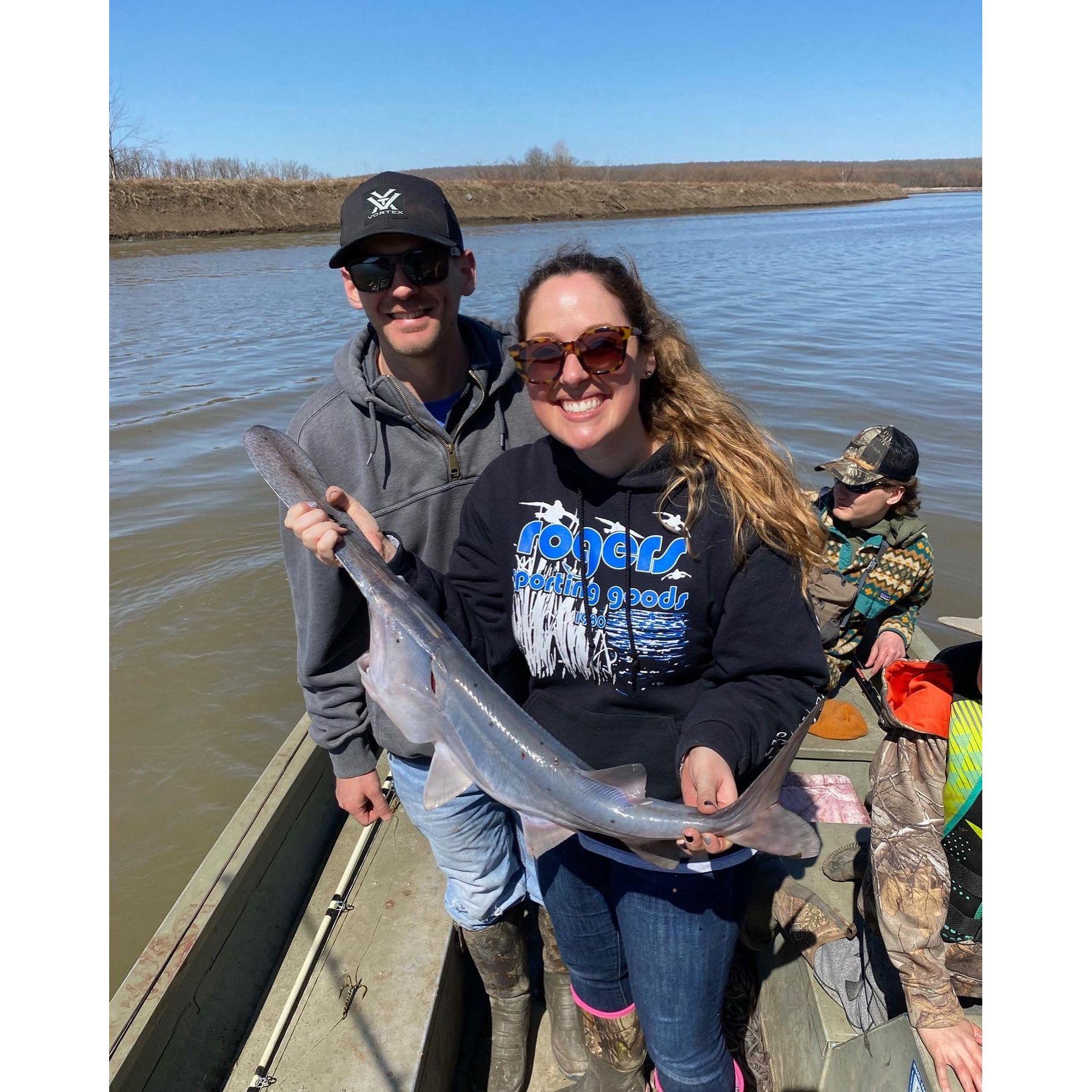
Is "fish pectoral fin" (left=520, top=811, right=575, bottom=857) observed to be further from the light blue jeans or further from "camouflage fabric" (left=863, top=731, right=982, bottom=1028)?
"camouflage fabric" (left=863, top=731, right=982, bottom=1028)

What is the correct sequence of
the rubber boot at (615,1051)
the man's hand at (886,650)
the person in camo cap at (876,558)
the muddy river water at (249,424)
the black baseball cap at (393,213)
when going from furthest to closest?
the muddy river water at (249,424), the man's hand at (886,650), the person in camo cap at (876,558), the rubber boot at (615,1051), the black baseball cap at (393,213)

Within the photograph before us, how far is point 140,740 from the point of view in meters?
6.52

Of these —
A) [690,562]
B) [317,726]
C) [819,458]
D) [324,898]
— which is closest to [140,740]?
[324,898]

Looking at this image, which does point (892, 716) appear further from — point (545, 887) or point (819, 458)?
point (819, 458)

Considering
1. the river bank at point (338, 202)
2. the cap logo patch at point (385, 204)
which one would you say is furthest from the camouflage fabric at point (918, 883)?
the river bank at point (338, 202)

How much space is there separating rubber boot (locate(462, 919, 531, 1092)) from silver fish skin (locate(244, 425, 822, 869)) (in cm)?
135

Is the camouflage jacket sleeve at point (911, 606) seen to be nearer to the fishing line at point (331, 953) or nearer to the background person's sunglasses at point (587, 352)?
the fishing line at point (331, 953)

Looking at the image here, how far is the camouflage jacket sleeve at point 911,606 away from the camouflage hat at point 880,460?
0.57m

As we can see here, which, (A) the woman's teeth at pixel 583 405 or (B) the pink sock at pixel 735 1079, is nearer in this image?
(A) the woman's teeth at pixel 583 405

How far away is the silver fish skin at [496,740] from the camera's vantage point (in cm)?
203

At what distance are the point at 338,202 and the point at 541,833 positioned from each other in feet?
188

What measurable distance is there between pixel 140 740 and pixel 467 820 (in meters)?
4.72

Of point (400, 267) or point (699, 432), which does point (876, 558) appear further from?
point (400, 267)
